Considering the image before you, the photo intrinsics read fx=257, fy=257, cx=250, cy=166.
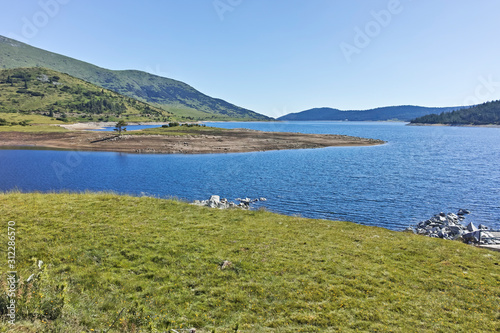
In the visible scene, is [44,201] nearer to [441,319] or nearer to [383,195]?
[441,319]

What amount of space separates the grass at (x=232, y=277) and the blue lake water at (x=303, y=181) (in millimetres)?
17313

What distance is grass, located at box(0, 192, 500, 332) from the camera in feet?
39.9

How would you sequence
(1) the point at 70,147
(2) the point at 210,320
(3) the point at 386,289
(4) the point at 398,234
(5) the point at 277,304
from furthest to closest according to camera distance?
(1) the point at 70,147, (4) the point at 398,234, (3) the point at 386,289, (5) the point at 277,304, (2) the point at 210,320

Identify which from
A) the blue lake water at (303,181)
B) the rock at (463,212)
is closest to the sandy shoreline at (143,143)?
the blue lake water at (303,181)

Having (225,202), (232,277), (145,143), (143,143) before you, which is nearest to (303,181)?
(225,202)

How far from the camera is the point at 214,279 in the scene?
1579 cm

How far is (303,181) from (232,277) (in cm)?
4586

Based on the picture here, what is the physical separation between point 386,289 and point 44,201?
104 ft

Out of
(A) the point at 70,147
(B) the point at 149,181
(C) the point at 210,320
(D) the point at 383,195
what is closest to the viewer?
(C) the point at 210,320

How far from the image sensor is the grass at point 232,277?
12.2 m

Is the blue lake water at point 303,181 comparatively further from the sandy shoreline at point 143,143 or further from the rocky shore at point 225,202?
the sandy shoreline at point 143,143

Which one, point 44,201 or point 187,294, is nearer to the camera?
point 187,294

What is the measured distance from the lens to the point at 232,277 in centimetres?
1611

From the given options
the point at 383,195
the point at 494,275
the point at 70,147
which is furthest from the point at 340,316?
the point at 70,147
